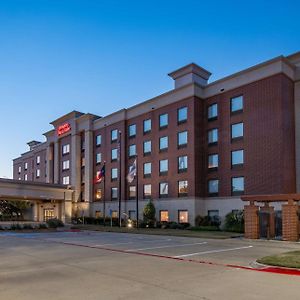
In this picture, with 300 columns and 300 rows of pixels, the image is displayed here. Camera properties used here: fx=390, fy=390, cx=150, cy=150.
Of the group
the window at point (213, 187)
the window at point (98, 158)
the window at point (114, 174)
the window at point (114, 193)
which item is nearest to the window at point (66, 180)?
the window at point (98, 158)

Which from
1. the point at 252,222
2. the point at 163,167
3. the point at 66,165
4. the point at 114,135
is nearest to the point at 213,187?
the point at 163,167

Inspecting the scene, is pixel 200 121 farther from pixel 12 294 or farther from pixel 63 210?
pixel 12 294

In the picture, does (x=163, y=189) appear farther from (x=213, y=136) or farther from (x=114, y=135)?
(x=114, y=135)

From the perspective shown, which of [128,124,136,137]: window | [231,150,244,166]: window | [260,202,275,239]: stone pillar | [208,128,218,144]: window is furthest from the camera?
[128,124,136,137]: window

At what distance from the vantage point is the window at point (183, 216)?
4715 centimetres

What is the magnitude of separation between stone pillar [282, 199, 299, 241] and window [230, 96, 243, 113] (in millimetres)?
18140

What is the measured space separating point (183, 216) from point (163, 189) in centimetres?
533

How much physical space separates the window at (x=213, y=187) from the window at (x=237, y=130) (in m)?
5.75

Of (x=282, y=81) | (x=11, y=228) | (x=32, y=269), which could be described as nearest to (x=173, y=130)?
(x=282, y=81)

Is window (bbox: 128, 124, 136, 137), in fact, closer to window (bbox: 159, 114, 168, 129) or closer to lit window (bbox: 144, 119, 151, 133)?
lit window (bbox: 144, 119, 151, 133)

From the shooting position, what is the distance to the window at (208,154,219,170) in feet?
152

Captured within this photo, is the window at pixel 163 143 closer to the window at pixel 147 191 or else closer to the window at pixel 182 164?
the window at pixel 182 164

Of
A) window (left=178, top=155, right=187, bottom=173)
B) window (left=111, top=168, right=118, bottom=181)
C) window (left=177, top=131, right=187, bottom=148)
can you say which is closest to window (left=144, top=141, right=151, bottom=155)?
window (left=177, top=131, right=187, bottom=148)

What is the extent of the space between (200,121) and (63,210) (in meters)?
30.9
